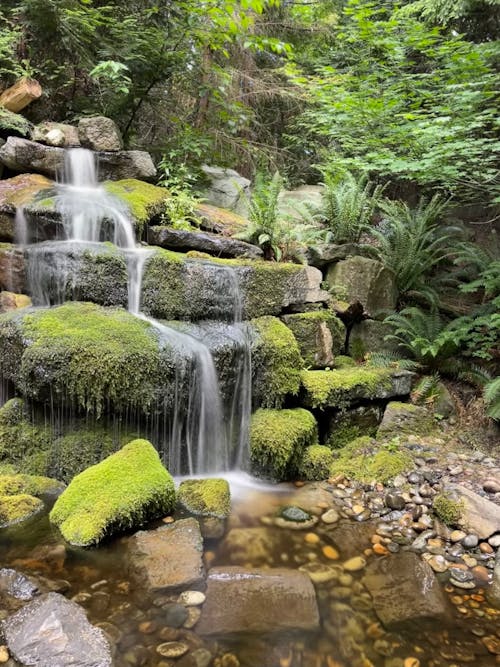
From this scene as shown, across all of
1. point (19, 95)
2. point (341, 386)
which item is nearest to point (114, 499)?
point (341, 386)

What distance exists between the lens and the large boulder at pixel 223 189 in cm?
927

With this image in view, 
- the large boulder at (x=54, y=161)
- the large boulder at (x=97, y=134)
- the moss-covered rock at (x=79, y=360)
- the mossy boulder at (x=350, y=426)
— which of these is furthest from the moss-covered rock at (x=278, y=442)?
the large boulder at (x=97, y=134)

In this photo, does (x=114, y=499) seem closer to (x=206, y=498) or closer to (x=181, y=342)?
(x=206, y=498)

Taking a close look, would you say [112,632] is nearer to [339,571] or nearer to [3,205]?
[339,571]

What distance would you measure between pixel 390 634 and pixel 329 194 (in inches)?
249

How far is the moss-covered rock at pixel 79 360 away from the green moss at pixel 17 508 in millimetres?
942

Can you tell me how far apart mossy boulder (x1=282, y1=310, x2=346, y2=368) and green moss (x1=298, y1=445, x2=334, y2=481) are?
1306mm

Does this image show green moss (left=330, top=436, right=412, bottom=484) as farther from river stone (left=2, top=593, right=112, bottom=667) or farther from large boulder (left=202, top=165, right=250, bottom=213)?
large boulder (left=202, top=165, right=250, bottom=213)

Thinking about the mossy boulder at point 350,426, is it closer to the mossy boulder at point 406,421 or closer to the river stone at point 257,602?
the mossy boulder at point 406,421

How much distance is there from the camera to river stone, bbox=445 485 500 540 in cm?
388

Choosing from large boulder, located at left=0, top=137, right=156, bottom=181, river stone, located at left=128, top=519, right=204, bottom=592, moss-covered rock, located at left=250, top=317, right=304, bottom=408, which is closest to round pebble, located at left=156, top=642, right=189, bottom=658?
river stone, located at left=128, top=519, right=204, bottom=592

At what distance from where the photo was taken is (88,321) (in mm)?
4801

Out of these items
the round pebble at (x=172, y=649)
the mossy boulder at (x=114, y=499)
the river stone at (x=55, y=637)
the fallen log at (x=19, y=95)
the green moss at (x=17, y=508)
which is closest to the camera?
the river stone at (x=55, y=637)

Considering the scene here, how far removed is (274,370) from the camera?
5508mm
